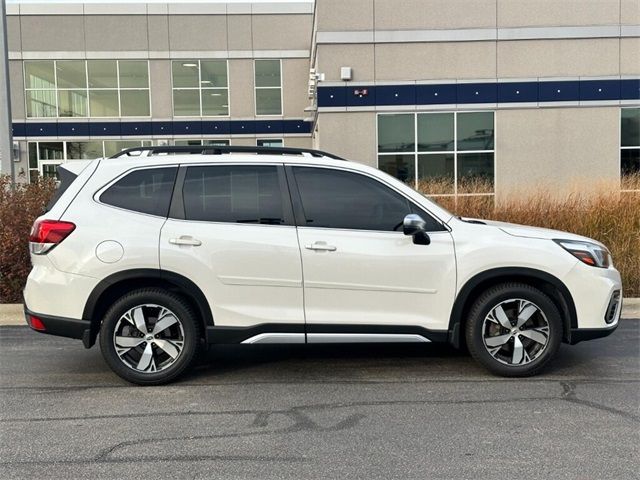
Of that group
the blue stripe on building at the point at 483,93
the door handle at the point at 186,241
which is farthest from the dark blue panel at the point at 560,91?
the door handle at the point at 186,241

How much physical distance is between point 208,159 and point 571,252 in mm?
3130

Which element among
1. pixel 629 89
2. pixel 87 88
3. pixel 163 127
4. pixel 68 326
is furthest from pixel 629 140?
pixel 87 88

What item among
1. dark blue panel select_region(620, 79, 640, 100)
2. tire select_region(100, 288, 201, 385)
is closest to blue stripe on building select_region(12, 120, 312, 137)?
dark blue panel select_region(620, 79, 640, 100)

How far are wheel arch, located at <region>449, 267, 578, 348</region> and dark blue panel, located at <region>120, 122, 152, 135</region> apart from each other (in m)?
26.5

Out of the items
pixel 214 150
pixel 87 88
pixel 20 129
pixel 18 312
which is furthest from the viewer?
pixel 87 88

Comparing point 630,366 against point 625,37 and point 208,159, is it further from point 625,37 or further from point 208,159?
point 625,37

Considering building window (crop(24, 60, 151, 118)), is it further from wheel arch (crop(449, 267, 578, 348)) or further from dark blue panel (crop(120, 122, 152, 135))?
wheel arch (crop(449, 267, 578, 348))

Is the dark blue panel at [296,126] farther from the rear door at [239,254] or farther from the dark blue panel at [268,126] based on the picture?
the rear door at [239,254]

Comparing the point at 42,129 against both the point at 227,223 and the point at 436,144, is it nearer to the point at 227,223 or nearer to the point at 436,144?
the point at 436,144

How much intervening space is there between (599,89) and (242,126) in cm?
1647

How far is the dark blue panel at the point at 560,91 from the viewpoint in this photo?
59.3ft

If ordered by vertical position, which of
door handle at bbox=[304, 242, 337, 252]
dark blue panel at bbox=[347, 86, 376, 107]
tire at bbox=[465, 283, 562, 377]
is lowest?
tire at bbox=[465, 283, 562, 377]

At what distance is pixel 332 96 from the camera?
17953 millimetres

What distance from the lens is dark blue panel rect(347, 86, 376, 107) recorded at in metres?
18.0
